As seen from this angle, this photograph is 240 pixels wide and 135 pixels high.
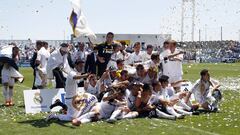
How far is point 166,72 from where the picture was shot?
15.2m

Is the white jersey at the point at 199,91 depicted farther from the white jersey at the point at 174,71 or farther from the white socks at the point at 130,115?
the white socks at the point at 130,115

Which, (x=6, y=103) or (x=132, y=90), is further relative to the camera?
(x=6, y=103)

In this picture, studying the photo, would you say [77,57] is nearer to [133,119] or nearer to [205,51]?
[133,119]

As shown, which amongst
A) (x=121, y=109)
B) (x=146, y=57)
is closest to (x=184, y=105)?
(x=121, y=109)

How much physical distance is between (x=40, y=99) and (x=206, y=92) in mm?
4836

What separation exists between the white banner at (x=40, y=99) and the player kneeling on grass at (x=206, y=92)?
3.38 meters

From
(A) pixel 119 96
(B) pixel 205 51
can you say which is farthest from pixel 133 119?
(B) pixel 205 51

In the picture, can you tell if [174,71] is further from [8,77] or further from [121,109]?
[8,77]

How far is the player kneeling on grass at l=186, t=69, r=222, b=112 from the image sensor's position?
14.2 m

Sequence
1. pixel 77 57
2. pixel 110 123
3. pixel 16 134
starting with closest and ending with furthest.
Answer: pixel 16 134
pixel 110 123
pixel 77 57

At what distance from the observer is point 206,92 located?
567 inches

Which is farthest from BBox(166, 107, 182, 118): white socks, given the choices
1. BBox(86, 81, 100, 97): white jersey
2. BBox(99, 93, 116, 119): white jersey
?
BBox(86, 81, 100, 97): white jersey

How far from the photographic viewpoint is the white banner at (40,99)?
1402cm

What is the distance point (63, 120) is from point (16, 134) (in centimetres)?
194
